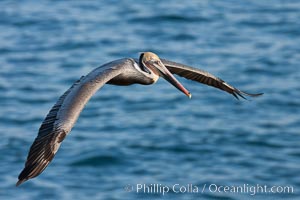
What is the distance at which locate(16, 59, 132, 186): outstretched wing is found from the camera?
31.9ft

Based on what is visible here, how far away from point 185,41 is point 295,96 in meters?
4.78

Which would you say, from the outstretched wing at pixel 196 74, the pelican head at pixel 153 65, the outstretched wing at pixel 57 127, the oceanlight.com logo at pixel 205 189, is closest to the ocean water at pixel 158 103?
the oceanlight.com logo at pixel 205 189

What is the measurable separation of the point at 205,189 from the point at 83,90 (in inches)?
376

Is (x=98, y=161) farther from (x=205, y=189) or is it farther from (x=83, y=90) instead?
(x=83, y=90)

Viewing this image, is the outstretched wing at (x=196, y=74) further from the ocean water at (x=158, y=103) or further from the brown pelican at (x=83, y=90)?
the ocean water at (x=158, y=103)

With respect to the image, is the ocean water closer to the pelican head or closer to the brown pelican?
the brown pelican

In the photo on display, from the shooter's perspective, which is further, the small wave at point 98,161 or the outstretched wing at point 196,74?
the small wave at point 98,161

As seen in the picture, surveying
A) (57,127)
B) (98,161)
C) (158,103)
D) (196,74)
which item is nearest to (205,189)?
(98,161)

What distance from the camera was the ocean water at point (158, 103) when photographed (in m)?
19.8

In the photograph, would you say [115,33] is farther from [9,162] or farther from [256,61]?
[9,162]

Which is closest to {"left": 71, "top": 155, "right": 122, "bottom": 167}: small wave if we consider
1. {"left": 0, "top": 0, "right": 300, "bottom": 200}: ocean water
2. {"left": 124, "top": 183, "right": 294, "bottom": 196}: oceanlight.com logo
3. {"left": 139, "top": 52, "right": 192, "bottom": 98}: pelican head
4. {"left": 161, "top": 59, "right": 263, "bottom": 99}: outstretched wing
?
{"left": 0, "top": 0, "right": 300, "bottom": 200}: ocean water

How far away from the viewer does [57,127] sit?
9.92 m

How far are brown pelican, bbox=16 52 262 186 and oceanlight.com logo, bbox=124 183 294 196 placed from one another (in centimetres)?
733

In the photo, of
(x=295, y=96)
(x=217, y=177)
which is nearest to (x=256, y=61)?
(x=295, y=96)
